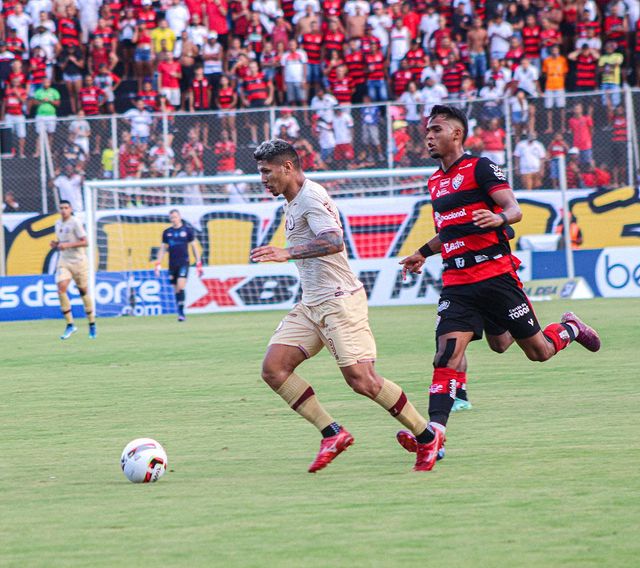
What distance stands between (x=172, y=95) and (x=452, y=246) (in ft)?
72.6

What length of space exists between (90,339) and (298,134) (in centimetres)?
781

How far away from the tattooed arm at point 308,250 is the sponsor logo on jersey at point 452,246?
3.30 ft

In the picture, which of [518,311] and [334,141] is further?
[334,141]

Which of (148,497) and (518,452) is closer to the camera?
(148,497)

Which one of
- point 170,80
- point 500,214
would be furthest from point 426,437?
point 170,80

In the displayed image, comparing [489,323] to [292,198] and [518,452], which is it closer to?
[518,452]

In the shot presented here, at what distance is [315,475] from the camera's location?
300 inches

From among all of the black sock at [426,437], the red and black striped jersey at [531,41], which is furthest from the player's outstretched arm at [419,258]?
the red and black striped jersey at [531,41]

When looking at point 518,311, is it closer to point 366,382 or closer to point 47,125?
point 366,382

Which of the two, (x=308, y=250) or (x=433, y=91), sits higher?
(x=433, y=91)

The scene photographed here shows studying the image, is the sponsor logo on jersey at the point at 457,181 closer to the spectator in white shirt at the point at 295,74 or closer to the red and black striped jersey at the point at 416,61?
the spectator in white shirt at the point at 295,74

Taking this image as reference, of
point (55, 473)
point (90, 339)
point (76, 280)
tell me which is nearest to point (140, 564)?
point (55, 473)

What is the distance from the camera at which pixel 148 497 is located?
23.0 feet

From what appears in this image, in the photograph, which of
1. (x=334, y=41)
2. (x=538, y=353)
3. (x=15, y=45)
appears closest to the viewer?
(x=538, y=353)
